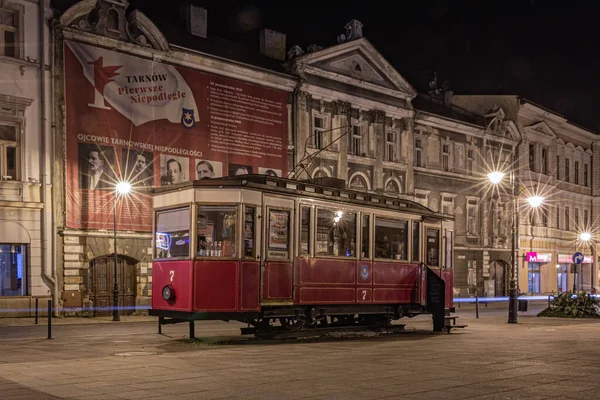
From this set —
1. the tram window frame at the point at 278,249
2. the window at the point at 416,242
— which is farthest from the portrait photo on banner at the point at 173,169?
the tram window frame at the point at 278,249

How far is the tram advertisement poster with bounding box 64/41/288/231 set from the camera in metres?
28.9

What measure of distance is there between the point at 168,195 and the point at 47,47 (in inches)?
565

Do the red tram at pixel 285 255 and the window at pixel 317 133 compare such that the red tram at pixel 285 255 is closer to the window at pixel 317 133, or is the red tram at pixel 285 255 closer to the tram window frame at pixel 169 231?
the tram window frame at pixel 169 231

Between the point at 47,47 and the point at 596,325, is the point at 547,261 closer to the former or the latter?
the point at 596,325

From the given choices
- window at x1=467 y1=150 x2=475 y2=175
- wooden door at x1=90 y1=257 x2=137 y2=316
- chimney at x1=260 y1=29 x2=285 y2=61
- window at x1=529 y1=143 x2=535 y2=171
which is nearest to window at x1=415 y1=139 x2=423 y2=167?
window at x1=467 y1=150 x2=475 y2=175

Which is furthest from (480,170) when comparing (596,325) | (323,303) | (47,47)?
(323,303)

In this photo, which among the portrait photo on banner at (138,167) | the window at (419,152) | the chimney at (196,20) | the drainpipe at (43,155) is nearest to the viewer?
the drainpipe at (43,155)

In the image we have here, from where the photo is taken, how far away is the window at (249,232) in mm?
16375

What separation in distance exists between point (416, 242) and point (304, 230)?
470cm

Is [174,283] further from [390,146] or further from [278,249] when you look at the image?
[390,146]

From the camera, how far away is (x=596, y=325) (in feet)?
80.4

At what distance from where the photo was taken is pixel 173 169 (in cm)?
3181

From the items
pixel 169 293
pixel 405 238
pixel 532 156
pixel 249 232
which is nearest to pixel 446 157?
pixel 532 156

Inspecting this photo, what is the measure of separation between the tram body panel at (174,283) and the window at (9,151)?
1281cm
